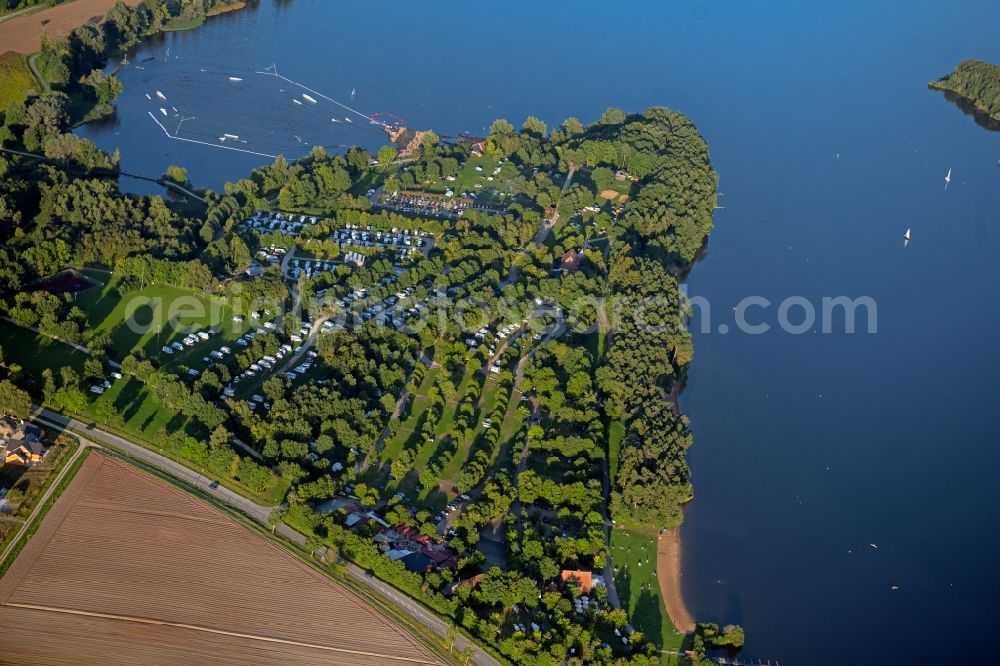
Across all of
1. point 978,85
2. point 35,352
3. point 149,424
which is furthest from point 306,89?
point 978,85

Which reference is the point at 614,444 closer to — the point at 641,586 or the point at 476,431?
the point at 476,431

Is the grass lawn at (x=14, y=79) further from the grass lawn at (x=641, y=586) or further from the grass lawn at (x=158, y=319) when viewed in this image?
the grass lawn at (x=641, y=586)

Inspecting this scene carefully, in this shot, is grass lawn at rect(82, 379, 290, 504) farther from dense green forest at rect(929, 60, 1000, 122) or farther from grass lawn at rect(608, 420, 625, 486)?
dense green forest at rect(929, 60, 1000, 122)

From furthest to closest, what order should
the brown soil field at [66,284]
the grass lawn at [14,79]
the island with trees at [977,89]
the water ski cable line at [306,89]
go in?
the island with trees at [977,89]
the water ski cable line at [306,89]
the grass lawn at [14,79]
the brown soil field at [66,284]

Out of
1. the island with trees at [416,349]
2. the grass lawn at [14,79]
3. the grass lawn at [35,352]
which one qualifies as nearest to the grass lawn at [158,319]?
the island with trees at [416,349]

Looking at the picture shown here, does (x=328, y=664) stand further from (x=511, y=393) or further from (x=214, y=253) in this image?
(x=214, y=253)

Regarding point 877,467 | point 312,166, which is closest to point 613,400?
point 877,467
